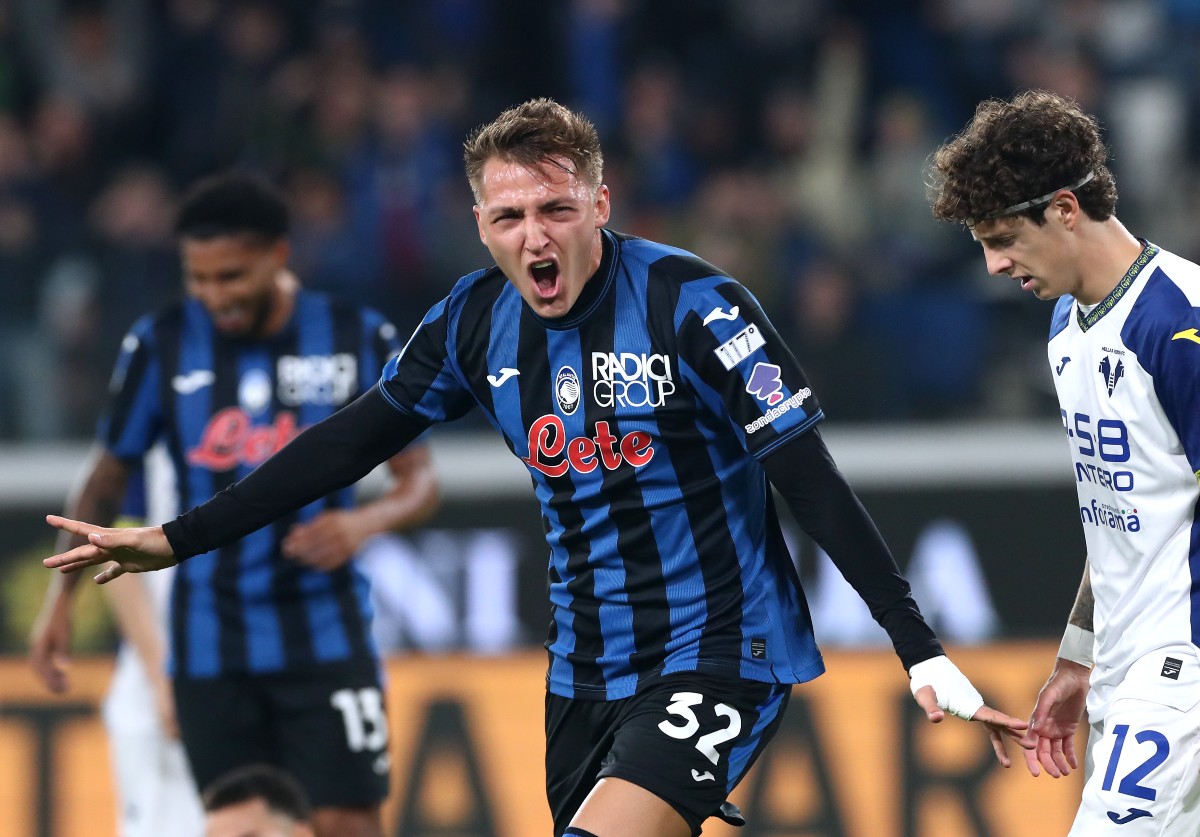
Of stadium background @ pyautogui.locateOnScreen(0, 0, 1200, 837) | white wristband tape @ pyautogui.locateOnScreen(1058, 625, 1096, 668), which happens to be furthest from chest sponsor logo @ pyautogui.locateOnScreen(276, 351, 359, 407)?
white wristband tape @ pyautogui.locateOnScreen(1058, 625, 1096, 668)

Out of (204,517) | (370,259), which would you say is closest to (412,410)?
(204,517)

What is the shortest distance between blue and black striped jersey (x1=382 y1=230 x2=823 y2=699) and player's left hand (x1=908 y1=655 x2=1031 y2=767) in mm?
473

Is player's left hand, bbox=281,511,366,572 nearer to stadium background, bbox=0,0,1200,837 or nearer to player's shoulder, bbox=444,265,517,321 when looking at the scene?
player's shoulder, bbox=444,265,517,321

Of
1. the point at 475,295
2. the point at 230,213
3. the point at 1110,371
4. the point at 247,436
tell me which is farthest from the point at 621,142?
the point at 1110,371

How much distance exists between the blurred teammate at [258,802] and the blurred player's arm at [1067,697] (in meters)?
2.38

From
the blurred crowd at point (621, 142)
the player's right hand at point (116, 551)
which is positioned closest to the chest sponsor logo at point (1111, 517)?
the player's right hand at point (116, 551)

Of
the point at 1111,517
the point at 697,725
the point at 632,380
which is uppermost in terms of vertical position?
the point at 632,380

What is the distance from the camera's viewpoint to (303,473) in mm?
4246

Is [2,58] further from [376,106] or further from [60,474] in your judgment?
[60,474]

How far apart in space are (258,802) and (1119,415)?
2.98 meters

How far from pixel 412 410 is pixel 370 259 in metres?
5.31

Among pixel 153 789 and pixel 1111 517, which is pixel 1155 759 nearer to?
pixel 1111 517

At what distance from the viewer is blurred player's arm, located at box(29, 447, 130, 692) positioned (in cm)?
561

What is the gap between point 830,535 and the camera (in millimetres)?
3760
